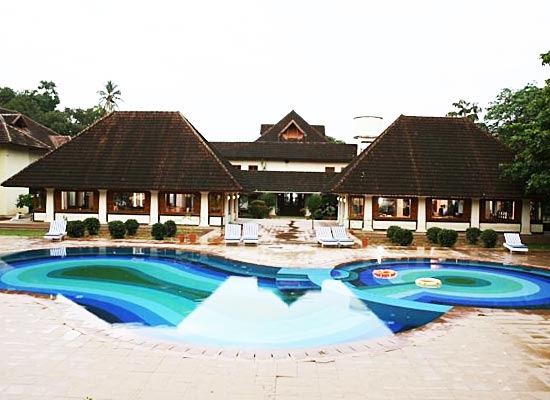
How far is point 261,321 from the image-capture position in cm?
1076

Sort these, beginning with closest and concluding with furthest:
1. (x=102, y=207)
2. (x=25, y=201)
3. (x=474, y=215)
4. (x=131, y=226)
Result: (x=131, y=226)
(x=474, y=215)
(x=102, y=207)
(x=25, y=201)

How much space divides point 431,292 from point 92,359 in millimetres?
9276

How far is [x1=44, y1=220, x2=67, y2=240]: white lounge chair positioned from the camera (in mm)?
21344

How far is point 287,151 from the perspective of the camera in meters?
41.6

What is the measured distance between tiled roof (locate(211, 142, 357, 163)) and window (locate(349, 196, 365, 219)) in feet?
52.4

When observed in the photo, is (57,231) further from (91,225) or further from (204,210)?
(204,210)

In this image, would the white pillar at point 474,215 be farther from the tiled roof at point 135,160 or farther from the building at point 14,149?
the building at point 14,149

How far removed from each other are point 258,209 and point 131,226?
1437 centimetres

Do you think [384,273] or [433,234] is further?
[433,234]

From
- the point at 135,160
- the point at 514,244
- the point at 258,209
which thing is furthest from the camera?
the point at 258,209

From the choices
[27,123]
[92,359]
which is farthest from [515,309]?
[27,123]

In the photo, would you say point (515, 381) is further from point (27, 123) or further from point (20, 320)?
point (27, 123)

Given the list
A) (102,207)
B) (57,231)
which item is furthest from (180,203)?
(57,231)

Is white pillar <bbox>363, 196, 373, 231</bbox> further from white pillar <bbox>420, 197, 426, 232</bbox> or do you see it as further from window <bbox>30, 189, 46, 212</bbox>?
window <bbox>30, 189, 46, 212</bbox>
